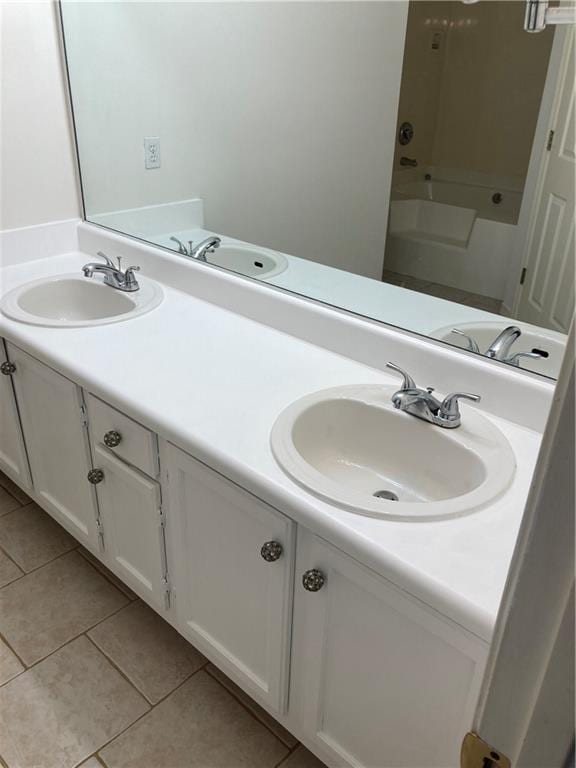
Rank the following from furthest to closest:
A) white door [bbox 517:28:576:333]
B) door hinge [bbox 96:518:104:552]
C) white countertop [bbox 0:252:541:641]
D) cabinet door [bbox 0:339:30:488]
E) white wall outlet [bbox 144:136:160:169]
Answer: white wall outlet [bbox 144:136:160:169], cabinet door [bbox 0:339:30:488], door hinge [bbox 96:518:104:552], white door [bbox 517:28:576:333], white countertop [bbox 0:252:541:641]

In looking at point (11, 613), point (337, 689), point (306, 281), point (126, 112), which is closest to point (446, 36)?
point (306, 281)

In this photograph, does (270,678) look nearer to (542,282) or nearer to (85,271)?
(542,282)

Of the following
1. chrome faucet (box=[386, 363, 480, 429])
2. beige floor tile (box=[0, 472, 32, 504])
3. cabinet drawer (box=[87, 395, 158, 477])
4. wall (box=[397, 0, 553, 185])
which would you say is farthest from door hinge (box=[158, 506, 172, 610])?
wall (box=[397, 0, 553, 185])

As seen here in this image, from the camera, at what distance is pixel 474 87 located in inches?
61.9

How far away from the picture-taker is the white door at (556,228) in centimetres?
116

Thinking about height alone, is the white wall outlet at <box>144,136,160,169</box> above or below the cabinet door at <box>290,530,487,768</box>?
above

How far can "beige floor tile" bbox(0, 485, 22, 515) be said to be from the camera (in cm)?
210

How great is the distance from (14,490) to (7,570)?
397mm

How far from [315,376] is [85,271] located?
0.87 metres

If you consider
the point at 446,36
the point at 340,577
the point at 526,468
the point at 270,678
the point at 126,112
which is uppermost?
the point at 446,36

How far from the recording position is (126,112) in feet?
6.51

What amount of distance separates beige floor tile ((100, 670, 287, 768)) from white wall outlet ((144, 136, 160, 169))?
5.17 feet

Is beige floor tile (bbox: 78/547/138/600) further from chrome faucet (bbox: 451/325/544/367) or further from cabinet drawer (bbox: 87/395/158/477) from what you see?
chrome faucet (bbox: 451/325/544/367)

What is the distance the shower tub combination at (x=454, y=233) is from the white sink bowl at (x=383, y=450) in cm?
33
